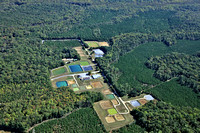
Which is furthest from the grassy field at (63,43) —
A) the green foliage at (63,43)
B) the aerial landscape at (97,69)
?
the aerial landscape at (97,69)

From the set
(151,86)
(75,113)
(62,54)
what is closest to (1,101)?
(75,113)

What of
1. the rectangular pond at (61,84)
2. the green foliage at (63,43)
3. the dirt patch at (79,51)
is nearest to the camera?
the rectangular pond at (61,84)

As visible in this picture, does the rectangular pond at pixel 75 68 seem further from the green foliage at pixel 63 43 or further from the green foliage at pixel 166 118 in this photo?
the green foliage at pixel 166 118

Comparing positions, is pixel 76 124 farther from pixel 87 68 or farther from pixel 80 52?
pixel 80 52

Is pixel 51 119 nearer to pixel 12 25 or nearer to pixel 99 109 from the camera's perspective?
pixel 99 109

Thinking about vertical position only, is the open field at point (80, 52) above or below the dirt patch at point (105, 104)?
above

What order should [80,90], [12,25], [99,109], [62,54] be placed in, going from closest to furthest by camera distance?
1. [99,109]
2. [80,90]
3. [62,54]
4. [12,25]

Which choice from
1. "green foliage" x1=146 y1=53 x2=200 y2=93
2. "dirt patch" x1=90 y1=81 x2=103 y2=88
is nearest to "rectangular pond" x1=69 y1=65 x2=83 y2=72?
"dirt patch" x1=90 y1=81 x2=103 y2=88

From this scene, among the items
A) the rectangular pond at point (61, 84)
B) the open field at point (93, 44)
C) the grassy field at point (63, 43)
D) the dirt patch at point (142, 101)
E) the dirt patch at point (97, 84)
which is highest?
the grassy field at point (63, 43)
